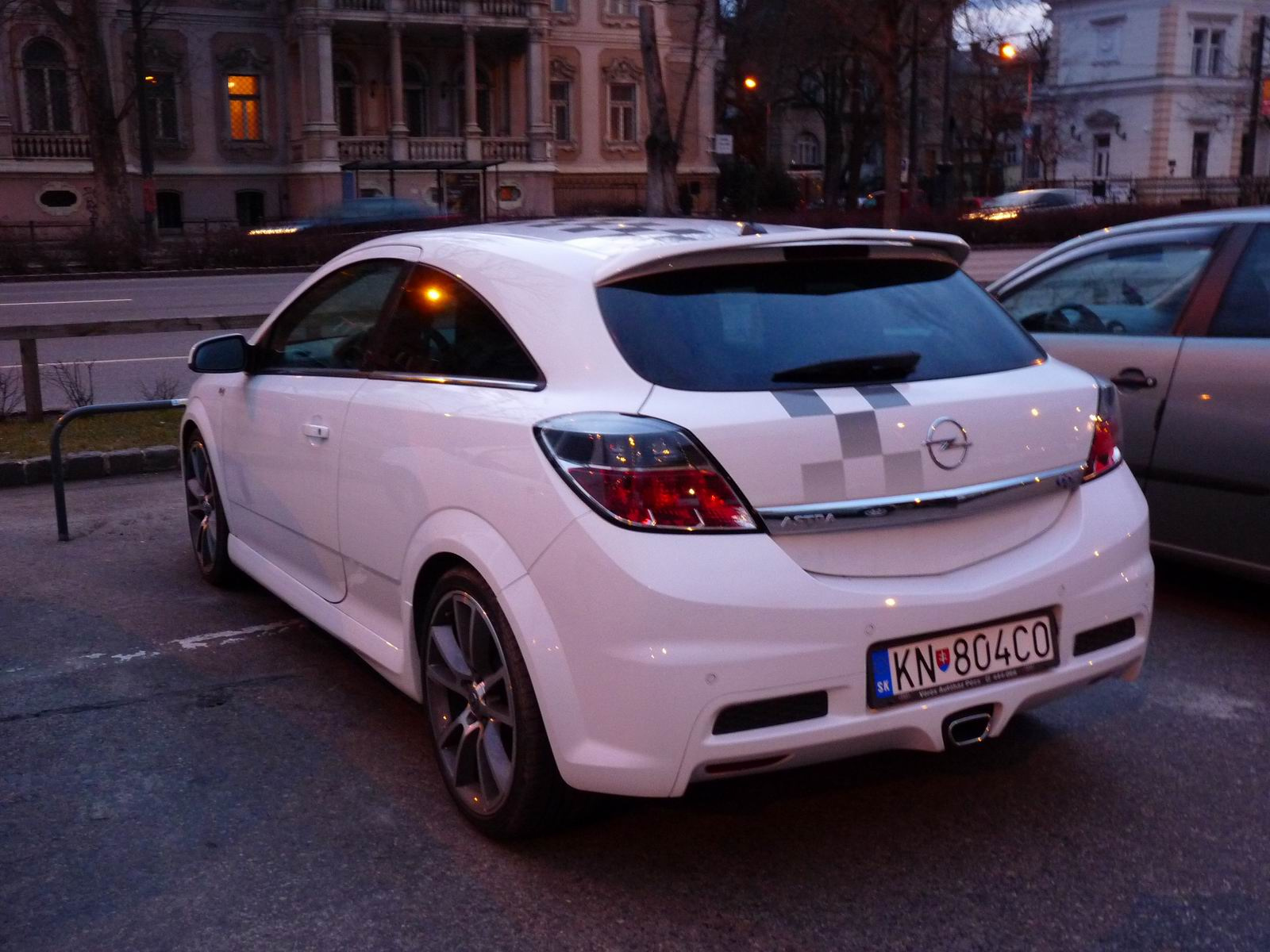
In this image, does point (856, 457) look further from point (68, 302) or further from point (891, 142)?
point (891, 142)

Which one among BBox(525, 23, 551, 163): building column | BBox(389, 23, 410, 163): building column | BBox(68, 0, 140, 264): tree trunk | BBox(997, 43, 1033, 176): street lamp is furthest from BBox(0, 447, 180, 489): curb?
BBox(525, 23, 551, 163): building column

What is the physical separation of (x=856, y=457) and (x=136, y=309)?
1914 centimetres

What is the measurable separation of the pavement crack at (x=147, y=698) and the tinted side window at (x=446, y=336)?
1366 millimetres

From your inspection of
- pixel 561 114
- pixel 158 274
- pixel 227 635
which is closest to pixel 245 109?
pixel 561 114

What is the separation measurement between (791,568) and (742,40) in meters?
54.7

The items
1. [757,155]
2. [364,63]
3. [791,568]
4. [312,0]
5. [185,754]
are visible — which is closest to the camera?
[791,568]

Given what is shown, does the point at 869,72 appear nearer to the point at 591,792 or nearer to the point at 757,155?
the point at 757,155

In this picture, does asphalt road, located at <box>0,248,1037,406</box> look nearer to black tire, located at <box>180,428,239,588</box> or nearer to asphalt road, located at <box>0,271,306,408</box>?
asphalt road, located at <box>0,271,306,408</box>

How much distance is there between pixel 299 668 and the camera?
17.1 feet

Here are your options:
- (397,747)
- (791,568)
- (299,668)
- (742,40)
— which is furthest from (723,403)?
(742,40)

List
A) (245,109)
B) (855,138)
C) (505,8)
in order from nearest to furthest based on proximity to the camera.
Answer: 1. (245,109)
2. (505,8)
3. (855,138)

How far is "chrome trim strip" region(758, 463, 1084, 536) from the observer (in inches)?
130

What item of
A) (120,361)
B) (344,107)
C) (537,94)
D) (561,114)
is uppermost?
(537,94)

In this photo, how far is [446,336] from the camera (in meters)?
4.14
